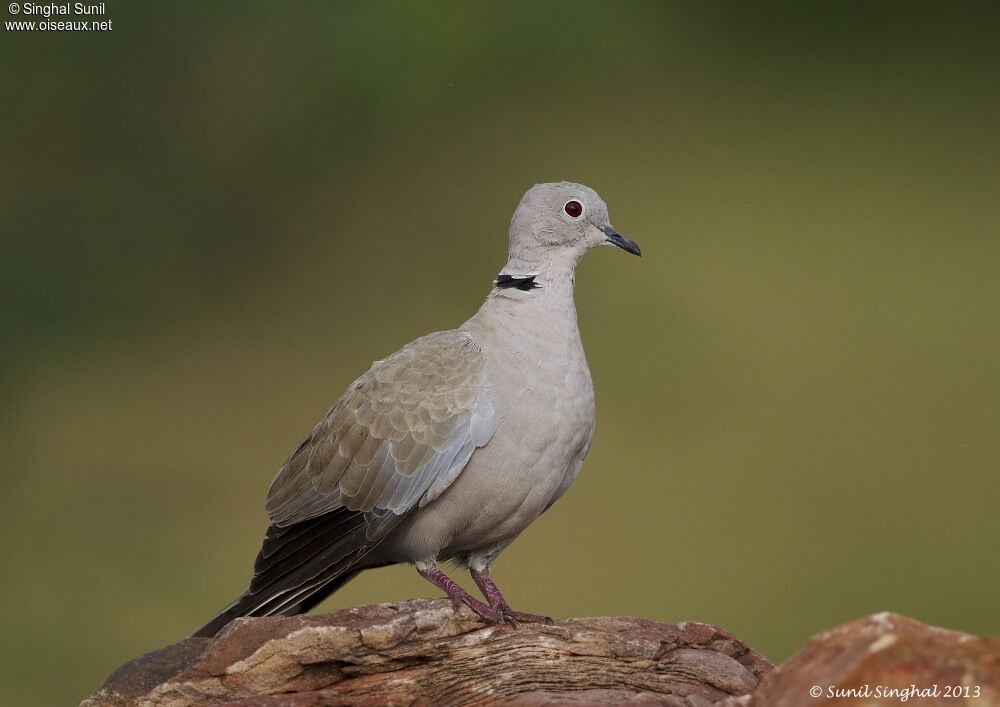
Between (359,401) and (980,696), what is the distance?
182 cm

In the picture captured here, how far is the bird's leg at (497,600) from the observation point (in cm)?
326

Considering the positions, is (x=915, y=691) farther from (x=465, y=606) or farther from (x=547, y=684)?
(x=465, y=606)

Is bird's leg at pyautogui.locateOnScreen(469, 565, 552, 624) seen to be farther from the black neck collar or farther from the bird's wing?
the black neck collar

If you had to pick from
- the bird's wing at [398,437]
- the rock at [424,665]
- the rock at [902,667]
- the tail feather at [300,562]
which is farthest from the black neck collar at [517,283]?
the rock at [902,667]

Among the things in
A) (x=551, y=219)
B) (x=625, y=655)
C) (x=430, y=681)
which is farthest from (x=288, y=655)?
(x=551, y=219)

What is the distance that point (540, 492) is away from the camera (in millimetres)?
3281

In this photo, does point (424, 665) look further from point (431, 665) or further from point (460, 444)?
point (460, 444)

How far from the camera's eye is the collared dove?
10.6ft

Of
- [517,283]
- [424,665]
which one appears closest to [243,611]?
[424,665]

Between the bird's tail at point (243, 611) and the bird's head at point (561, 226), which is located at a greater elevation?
the bird's head at point (561, 226)

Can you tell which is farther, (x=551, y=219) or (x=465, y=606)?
(x=551, y=219)

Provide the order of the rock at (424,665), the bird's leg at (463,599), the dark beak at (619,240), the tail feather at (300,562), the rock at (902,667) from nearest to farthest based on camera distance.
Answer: the rock at (902,667) < the rock at (424,665) < the bird's leg at (463,599) < the tail feather at (300,562) < the dark beak at (619,240)

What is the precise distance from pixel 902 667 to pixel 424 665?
49.3 inches

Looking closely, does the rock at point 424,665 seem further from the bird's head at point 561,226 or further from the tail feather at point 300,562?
the bird's head at point 561,226
